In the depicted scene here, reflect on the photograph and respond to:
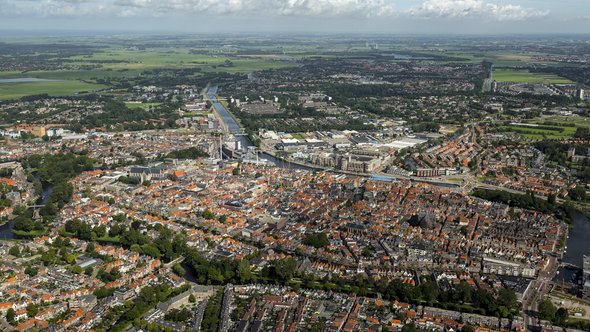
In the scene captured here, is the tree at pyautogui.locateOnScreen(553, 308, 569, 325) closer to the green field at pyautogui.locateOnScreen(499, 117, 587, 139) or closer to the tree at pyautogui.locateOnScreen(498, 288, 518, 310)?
the tree at pyautogui.locateOnScreen(498, 288, 518, 310)

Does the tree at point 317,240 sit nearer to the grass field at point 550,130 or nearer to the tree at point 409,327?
the tree at point 409,327

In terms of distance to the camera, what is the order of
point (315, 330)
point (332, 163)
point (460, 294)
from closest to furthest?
Answer: point (315, 330)
point (460, 294)
point (332, 163)

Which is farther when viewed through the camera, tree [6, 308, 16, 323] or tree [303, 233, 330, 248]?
tree [303, 233, 330, 248]

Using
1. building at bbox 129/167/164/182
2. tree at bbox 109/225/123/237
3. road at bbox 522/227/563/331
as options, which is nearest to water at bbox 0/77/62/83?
building at bbox 129/167/164/182

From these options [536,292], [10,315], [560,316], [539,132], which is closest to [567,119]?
[539,132]

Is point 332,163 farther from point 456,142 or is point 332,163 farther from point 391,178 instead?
point 456,142

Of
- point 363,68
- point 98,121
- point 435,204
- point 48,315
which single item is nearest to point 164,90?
point 98,121

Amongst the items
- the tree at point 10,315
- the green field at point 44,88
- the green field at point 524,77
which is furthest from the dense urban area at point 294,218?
the green field at point 524,77
